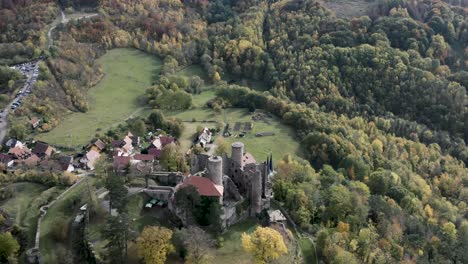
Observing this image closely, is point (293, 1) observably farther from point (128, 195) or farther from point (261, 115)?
point (128, 195)

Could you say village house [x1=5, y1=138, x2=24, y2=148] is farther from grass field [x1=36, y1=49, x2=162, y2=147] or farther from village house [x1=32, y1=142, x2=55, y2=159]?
grass field [x1=36, y1=49, x2=162, y2=147]

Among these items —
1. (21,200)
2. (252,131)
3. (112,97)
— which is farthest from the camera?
(112,97)

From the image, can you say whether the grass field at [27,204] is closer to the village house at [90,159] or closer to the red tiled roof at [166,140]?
the village house at [90,159]

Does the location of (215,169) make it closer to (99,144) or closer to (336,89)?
(99,144)

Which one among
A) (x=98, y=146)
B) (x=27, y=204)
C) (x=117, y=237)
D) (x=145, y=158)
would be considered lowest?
(x=98, y=146)

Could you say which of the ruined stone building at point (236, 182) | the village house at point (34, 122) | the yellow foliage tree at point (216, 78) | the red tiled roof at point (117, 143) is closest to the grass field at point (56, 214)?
the ruined stone building at point (236, 182)

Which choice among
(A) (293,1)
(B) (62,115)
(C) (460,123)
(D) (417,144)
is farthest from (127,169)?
(A) (293,1)

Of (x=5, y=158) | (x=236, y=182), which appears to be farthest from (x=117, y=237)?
(x=5, y=158)
